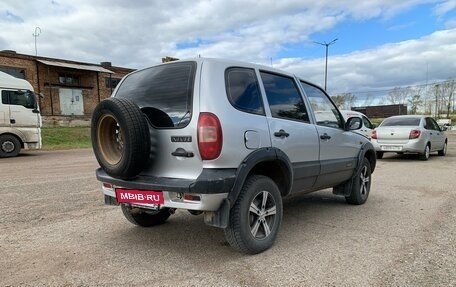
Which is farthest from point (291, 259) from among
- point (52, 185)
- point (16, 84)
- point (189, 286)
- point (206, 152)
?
point (16, 84)

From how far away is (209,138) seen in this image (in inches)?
130

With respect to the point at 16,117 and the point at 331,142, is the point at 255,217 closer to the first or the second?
the point at 331,142

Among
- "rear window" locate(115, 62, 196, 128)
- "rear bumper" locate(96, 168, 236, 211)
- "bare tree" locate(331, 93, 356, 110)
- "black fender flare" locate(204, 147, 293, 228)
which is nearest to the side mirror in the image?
"black fender flare" locate(204, 147, 293, 228)

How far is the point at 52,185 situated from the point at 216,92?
5684 mm

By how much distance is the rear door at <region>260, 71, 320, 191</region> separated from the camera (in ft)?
13.2

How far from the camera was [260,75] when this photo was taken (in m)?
4.11

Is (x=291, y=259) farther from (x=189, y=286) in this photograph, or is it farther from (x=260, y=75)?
(x=260, y=75)

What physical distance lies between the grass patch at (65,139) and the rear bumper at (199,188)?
17530mm

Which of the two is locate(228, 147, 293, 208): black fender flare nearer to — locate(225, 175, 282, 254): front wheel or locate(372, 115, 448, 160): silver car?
locate(225, 175, 282, 254): front wheel

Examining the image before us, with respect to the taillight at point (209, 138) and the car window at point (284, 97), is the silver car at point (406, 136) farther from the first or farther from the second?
the taillight at point (209, 138)

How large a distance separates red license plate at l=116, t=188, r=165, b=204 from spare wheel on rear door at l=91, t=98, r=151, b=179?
0.17 m

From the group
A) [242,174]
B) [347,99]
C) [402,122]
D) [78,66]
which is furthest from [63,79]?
[347,99]

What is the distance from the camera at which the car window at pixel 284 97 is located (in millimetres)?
4133

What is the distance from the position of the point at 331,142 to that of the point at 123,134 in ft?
9.16
